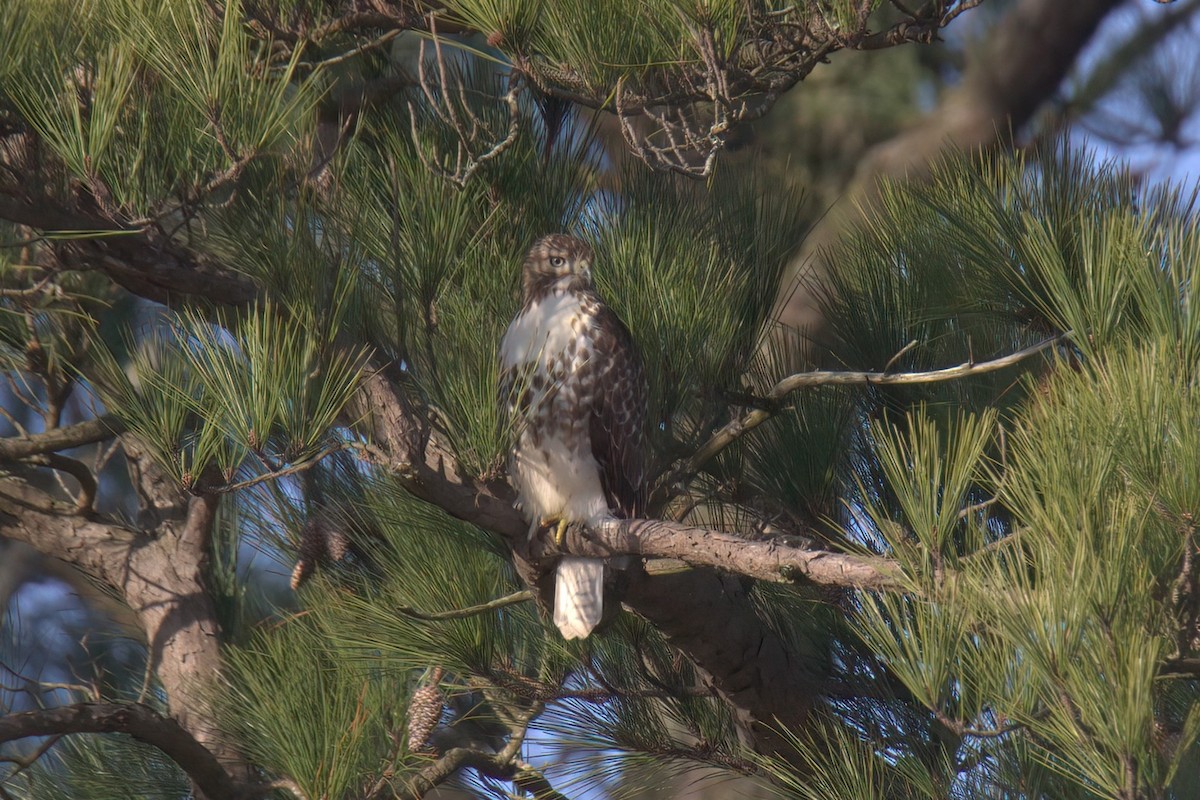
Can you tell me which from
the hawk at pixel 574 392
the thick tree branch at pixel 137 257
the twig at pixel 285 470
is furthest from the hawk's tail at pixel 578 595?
the thick tree branch at pixel 137 257

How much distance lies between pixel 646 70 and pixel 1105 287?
2.29 ft

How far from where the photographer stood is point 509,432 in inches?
70.3

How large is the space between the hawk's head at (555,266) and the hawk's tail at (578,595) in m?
0.60

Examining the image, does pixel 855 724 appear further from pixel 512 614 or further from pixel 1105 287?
pixel 1105 287

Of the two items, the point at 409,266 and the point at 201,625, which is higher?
the point at 409,266

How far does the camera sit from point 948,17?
6.31 ft

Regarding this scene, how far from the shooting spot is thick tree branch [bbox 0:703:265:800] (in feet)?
6.02

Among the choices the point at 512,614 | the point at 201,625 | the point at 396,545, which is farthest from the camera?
the point at 201,625

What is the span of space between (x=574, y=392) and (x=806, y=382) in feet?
1.97

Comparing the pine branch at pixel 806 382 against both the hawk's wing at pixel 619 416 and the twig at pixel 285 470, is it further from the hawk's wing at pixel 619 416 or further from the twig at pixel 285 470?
the twig at pixel 285 470

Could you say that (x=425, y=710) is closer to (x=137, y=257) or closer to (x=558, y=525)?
(x=558, y=525)

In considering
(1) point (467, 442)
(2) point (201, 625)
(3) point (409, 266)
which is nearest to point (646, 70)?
(3) point (409, 266)

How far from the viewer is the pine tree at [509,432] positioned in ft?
4.83

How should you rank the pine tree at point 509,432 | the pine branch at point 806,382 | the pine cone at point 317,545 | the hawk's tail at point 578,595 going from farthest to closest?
the pine cone at point 317,545
the hawk's tail at point 578,595
the pine branch at point 806,382
the pine tree at point 509,432
